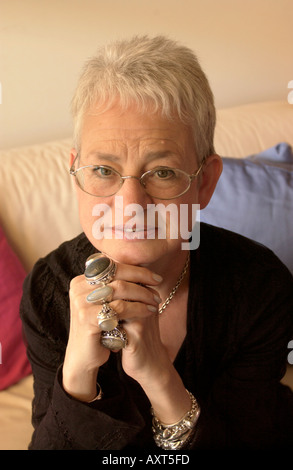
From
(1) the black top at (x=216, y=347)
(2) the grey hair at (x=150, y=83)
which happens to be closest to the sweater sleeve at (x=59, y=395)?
(1) the black top at (x=216, y=347)

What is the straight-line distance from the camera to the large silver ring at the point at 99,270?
920mm

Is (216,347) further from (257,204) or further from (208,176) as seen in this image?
(257,204)

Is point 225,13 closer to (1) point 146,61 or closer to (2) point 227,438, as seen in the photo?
(1) point 146,61

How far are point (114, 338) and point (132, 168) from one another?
32 cm

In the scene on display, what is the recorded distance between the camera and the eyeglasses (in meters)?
1.02

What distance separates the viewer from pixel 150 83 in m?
1.01

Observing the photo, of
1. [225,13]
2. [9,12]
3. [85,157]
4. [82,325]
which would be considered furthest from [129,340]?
[225,13]

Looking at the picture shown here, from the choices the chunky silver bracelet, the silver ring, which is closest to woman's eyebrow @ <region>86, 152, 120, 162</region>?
the silver ring

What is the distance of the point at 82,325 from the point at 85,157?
13.3 inches

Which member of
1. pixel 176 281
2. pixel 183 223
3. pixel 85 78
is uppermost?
pixel 85 78

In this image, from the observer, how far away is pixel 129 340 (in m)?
1.00

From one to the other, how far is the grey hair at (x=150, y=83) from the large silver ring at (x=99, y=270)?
0.30 m

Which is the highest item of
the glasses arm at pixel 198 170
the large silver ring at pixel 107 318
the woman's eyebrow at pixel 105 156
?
the woman's eyebrow at pixel 105 156

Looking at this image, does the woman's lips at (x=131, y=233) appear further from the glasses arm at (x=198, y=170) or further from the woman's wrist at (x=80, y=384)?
the woman's wrist at (x=80, y=384)
